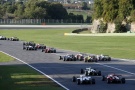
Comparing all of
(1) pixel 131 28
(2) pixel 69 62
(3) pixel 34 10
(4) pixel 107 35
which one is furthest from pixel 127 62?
(3) pixel 34 10

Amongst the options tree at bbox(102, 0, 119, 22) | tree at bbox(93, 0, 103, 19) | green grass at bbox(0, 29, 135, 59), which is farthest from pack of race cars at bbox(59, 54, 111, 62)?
tree at bbox(93, 0, 103, 19)

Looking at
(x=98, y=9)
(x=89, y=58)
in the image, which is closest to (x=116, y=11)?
(x=98, y=9)

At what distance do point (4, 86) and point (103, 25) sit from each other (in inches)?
3782

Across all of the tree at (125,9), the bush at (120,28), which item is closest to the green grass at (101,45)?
the bush at (120,28)

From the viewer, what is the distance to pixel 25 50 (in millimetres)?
73062

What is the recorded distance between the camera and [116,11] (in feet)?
419

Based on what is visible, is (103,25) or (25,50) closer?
(25,50)

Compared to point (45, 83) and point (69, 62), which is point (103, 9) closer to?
point (69, 62)

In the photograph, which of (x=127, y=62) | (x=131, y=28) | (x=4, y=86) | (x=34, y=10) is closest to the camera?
(x=4, y=86)

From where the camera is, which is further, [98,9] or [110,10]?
[98,9]

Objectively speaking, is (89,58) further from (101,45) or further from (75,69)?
(101,45)

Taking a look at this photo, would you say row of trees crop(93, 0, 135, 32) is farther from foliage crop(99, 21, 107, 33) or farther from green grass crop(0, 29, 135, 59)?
green grass crop(0, 29, 135, 59)

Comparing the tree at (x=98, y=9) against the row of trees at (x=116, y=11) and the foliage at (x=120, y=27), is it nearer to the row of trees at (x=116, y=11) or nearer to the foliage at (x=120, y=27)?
the row of trees at (x=116, y=11)

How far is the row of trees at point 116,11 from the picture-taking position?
120 metres
